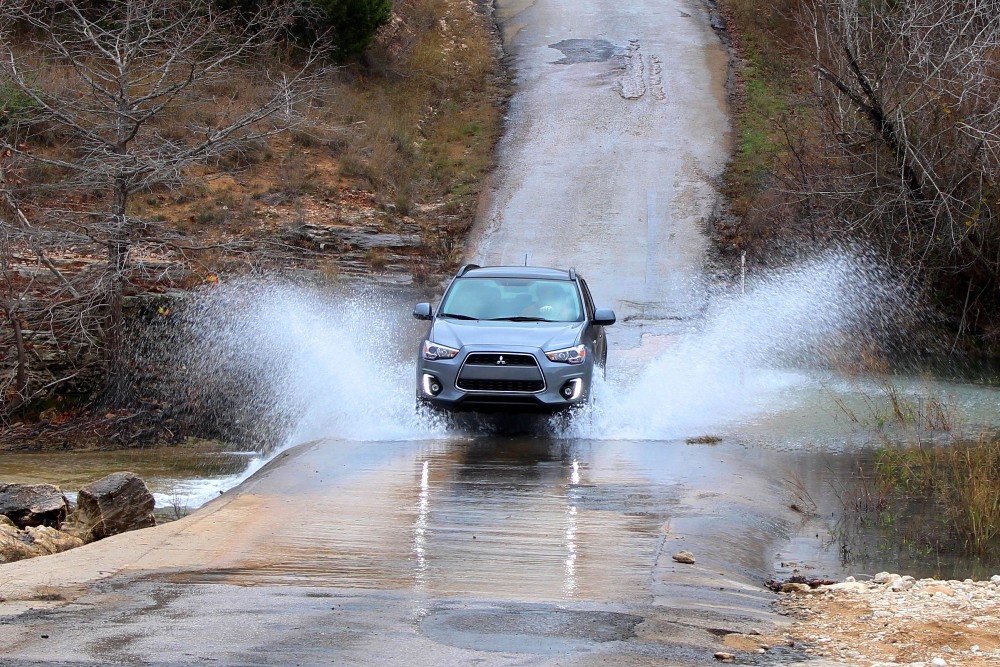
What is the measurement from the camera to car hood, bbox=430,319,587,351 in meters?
12.4

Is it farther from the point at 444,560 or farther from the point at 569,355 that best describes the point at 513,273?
the point at 444,560

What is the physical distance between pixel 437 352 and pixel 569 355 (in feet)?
4.58

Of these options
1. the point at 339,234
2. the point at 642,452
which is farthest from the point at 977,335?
the point at 339,234

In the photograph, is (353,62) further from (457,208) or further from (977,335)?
(977,335)

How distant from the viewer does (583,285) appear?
14430 millimetres

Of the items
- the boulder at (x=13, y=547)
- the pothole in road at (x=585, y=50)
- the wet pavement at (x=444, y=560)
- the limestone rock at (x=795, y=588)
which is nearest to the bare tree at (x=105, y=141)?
the wet pavement at (x=444, y=560)

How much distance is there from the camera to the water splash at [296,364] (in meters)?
14.8

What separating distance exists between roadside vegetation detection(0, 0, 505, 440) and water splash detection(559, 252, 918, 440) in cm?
606

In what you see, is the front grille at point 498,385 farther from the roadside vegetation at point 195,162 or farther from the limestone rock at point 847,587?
the roadside vegetation at point 195,162

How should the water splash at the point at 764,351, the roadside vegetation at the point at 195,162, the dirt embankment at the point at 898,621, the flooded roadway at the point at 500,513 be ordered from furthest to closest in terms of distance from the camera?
the roadside vegetation at the point at 195,162, the water splash at the point at 764,351, the flooded roadway at the point at 500,513, the dirt embankment at the point at 898,621

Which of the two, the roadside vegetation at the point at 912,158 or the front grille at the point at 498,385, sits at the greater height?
the roadside vegetation at the point at 912,158

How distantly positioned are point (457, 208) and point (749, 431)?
1268 centimetres

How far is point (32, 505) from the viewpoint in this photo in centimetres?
1048

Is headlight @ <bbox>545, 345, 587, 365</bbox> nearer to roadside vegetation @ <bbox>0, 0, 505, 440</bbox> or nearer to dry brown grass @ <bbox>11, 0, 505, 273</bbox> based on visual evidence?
roadside vegetation @ <bbox>0, 0, 505, 440</bbox>
